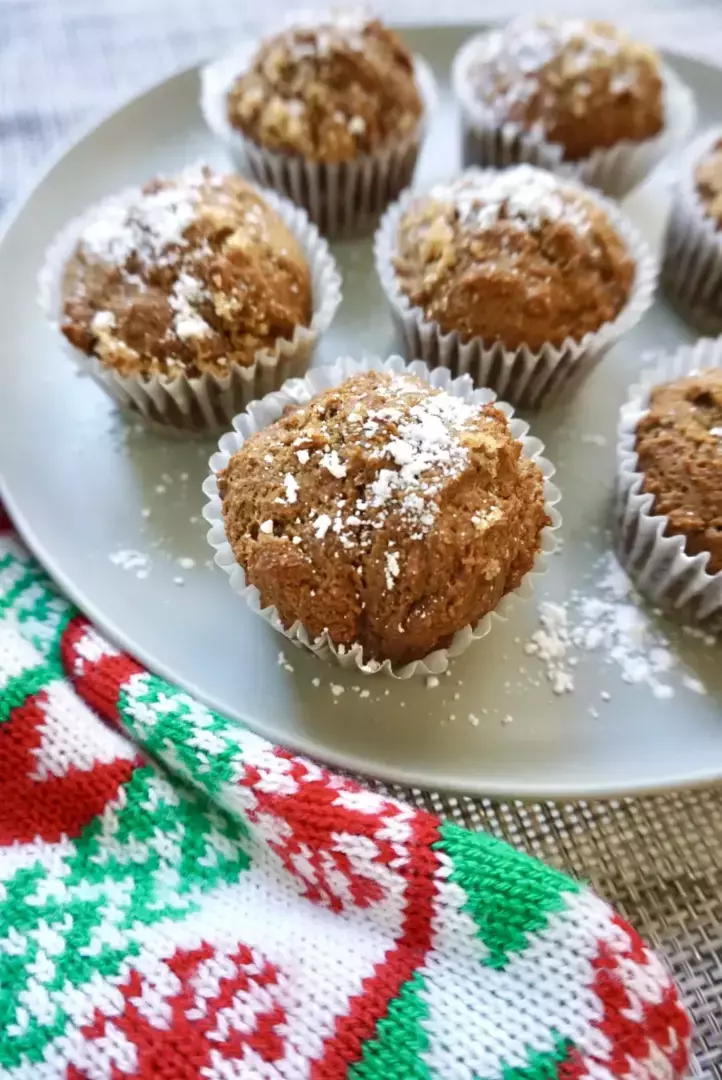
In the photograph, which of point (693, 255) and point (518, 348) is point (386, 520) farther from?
point (693, 255)

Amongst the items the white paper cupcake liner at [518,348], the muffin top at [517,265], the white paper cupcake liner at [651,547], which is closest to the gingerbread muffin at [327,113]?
the white paper cupcake liner at [518,348]

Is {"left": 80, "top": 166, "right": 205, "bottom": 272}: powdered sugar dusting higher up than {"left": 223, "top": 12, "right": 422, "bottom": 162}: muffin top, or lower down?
lower down

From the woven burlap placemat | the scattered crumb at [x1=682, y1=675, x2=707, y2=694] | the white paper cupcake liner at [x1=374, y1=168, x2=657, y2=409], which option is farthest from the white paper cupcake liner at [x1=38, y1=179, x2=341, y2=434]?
the scattered crumb at [x1=682, y1=675, x2=707, y2=694]

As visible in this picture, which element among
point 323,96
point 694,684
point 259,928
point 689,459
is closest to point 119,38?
point 323,96

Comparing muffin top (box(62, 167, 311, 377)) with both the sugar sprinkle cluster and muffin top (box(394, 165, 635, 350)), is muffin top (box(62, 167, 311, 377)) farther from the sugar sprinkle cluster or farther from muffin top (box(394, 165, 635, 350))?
the sugar sprinkle cluster

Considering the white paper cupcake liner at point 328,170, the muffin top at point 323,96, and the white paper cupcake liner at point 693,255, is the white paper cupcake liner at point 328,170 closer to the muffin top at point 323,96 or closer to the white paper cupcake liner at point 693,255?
the muffin top at point 323,96

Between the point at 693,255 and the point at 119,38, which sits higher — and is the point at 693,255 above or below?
below
